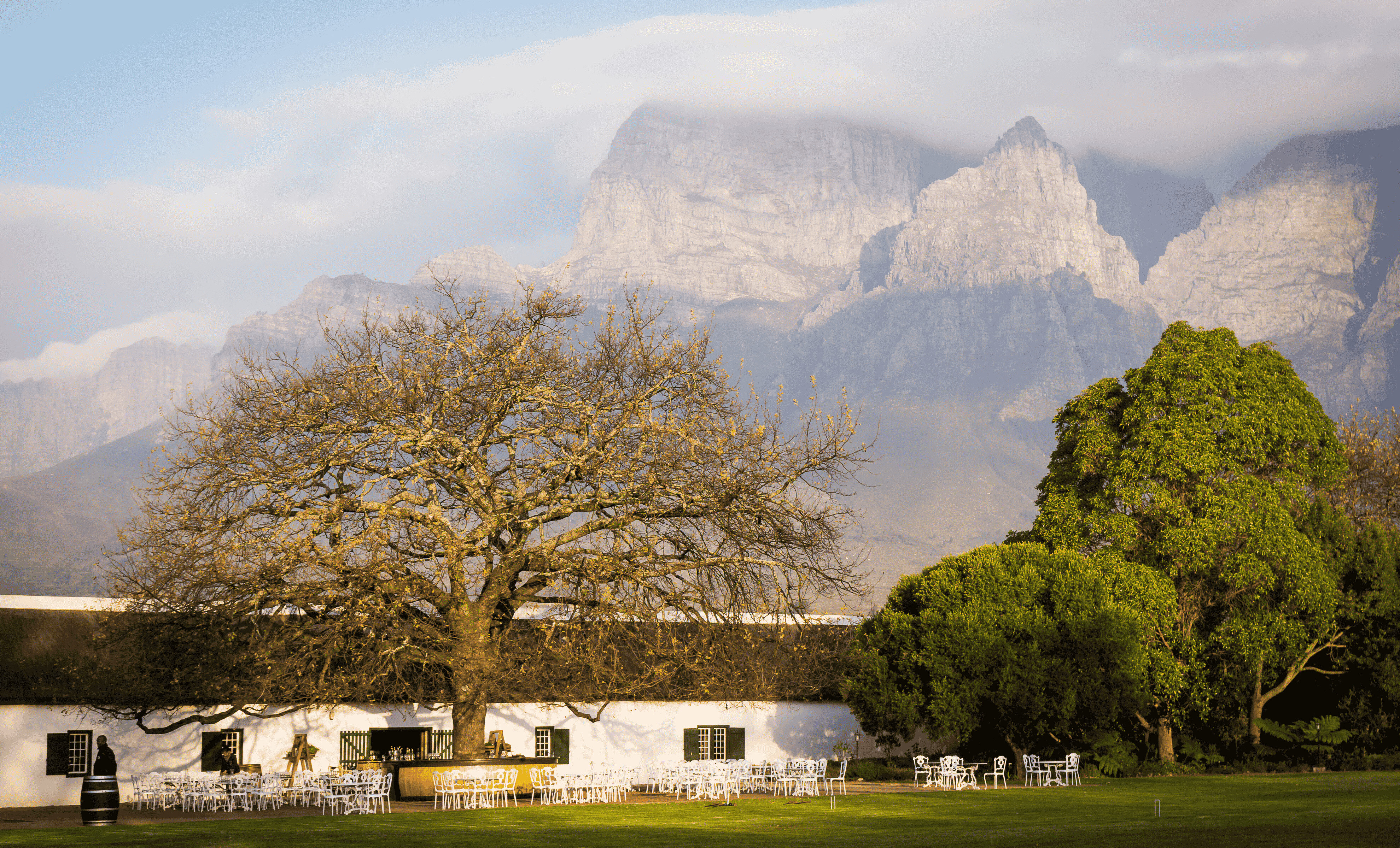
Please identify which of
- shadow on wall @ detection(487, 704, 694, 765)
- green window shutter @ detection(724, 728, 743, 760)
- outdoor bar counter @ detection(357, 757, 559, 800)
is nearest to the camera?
outdoor bar counter @ detection(357, 757, 559, 800)

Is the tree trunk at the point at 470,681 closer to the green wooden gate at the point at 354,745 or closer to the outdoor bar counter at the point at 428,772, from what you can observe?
the outdoor bar counter at the point at 428,772

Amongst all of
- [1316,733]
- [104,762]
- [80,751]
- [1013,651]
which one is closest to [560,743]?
[80,751]

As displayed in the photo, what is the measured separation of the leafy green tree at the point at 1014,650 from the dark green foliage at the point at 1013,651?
1.2 inches

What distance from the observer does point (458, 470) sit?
24.8m

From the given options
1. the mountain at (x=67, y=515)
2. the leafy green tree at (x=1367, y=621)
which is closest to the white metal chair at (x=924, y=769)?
the leafy green tree at (x=1367, y=621)

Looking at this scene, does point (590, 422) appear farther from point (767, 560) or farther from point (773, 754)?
point (773, 754)

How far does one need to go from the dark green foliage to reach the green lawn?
5.13 meters

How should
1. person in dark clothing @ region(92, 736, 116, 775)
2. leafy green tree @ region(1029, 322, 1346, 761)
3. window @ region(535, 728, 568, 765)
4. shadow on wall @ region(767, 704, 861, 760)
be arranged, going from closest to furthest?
person in dark clothing @ region(92, 736, 116, 775), leafy green tree @ region(1029, 322, 1346, 761), window @ region(535, 728, 568, 765), shadow on wall @ region(767, 704, 861, 760)

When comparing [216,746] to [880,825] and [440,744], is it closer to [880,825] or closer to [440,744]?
[440,744]

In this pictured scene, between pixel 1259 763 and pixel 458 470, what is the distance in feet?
77.4

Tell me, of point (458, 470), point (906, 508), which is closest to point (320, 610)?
point (458, 470)

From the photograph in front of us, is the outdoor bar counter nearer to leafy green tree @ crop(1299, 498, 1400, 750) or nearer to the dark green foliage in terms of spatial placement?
the dark green foliage

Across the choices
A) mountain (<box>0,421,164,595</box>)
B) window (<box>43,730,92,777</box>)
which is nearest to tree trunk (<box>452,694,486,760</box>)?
window (<box>43,730,92,777</box>)

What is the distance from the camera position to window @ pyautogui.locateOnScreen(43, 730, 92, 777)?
97.7ft
